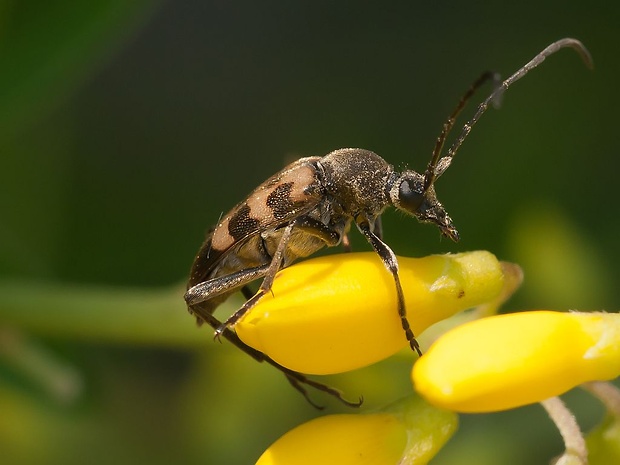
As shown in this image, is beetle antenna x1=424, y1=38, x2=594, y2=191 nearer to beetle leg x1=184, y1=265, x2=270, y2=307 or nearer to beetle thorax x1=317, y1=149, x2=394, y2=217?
beetle thorax x1=317, y1=149, x2=394, y2=217

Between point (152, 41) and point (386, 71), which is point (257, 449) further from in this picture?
point (152, 41)

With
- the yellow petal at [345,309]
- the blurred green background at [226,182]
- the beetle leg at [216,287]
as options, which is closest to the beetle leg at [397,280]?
the yellow petal at [345,309]

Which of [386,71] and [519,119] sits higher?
[386,71]

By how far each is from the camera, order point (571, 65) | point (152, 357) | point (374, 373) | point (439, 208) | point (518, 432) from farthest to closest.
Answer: point (152, 357)
point (571, 65)
point (518, 432)
point (374, 373)
point (439, 208)

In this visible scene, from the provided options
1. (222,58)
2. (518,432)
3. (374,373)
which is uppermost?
(222,58)

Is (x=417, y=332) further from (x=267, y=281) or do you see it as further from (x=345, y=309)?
(x=267, y=281)

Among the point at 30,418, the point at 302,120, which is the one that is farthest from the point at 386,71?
the point at 30,418
